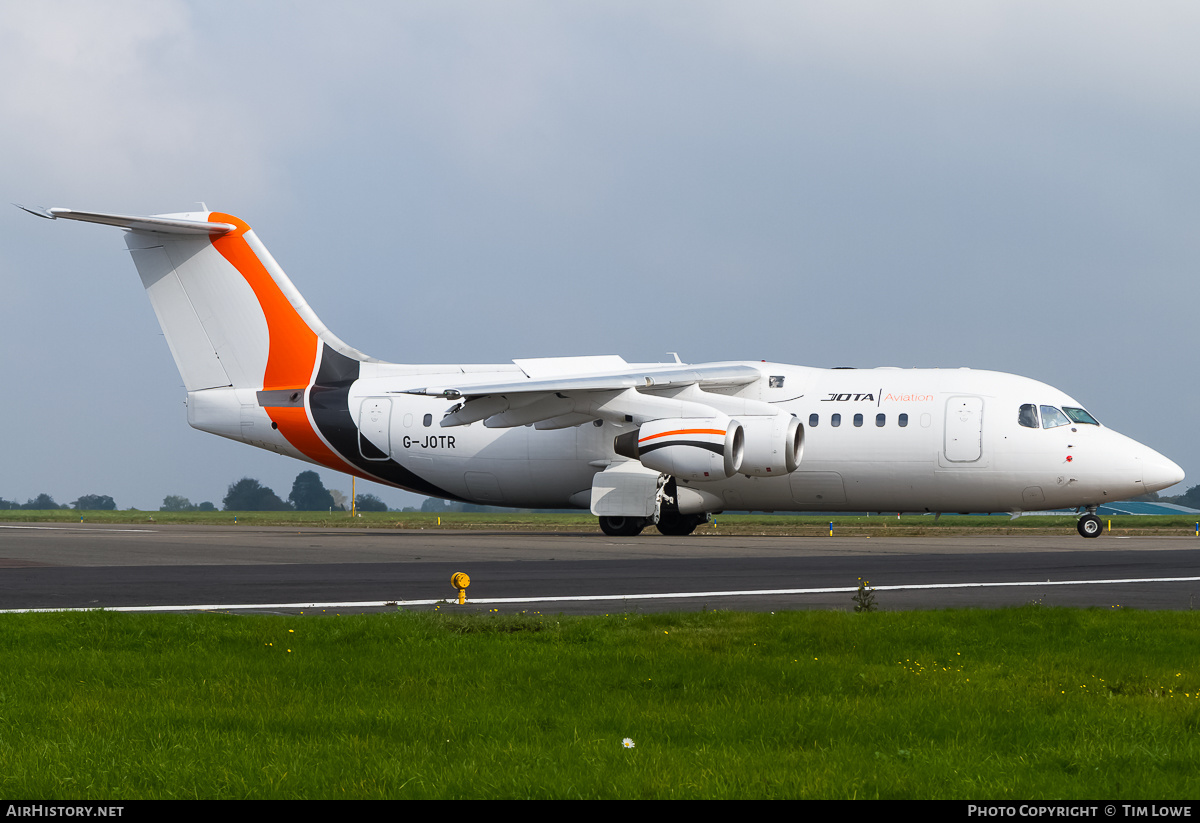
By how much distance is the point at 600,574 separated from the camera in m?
17.6

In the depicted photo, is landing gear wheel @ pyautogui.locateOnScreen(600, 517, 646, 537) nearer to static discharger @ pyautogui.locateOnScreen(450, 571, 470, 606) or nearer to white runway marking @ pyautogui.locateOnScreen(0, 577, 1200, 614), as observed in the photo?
white runway marking @ pyautogui.locateOnScreen(0, 577, 1200, 614)

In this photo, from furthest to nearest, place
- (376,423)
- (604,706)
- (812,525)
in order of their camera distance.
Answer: (812,525) → (376,423) → (604,706)

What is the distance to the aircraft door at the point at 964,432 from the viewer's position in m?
27.9

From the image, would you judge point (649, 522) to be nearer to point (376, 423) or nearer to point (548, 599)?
point (376, 423)

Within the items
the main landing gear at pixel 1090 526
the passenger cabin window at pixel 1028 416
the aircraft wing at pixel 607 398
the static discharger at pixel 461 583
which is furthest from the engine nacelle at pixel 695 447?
the static discharger at pixel 461 583

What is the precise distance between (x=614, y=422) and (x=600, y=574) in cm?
1317

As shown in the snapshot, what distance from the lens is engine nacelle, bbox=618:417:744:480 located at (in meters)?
27.9

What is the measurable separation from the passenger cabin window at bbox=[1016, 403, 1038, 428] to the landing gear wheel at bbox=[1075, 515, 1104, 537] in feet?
9.38

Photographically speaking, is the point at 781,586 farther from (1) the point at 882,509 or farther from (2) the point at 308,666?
(1) the point at 882,509

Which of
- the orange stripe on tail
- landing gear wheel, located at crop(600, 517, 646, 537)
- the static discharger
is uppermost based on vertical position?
the orange stripe on tail

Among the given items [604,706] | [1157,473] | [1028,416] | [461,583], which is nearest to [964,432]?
[1028,416]

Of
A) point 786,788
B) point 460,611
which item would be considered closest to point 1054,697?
point 786,788

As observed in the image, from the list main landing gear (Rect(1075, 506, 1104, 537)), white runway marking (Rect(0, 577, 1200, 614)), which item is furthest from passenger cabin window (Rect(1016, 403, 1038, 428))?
white runway marking (Rect(0, 577, 1200, 614))

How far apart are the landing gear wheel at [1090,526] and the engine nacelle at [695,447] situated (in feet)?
27.2
